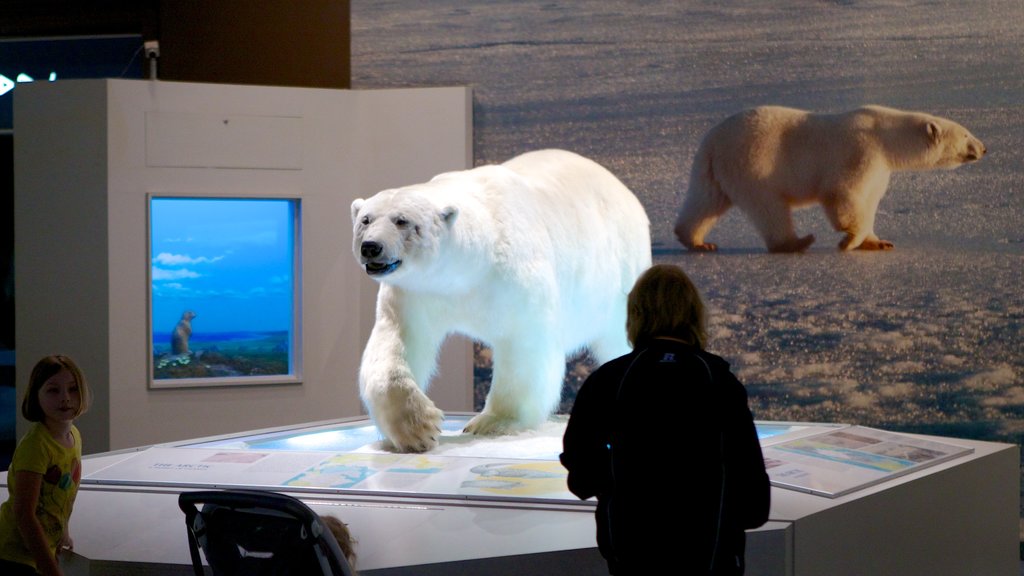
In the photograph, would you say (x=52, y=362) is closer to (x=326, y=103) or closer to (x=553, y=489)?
(x=553, y=489)

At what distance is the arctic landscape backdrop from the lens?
6.34 meters

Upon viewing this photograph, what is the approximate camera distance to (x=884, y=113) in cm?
655

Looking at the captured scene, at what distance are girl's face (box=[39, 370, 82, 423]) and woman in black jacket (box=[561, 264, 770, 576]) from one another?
130 centimetres

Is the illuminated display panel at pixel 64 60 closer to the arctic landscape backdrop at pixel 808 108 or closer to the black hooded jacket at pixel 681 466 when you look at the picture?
the arctic landscape backdrop at pixel 808 108

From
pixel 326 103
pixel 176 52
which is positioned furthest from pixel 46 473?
pixel 176 52

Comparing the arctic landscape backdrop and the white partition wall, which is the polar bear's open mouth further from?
the arctic landscape backdrop

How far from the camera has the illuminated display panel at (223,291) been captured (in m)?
5.83

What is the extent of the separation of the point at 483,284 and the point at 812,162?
140 inches

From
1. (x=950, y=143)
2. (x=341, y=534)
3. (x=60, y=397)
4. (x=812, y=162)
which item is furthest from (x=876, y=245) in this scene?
(x=60, y=397)

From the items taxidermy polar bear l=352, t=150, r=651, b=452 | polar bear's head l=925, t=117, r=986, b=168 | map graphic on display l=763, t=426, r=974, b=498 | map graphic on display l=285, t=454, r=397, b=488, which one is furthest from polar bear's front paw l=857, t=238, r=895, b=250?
map graphic on display l=285, t=454, r=397, b=488

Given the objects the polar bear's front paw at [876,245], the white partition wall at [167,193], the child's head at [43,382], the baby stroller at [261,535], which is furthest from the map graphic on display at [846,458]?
the white partition wall at [167,193]

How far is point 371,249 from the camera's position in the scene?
3320 millimetres

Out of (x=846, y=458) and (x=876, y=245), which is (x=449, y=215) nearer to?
(x=846, y=458)

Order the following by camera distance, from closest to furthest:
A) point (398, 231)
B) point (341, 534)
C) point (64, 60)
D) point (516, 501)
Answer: point (341, 534), point (516, 501), point (398, 231), point (64, 60)
